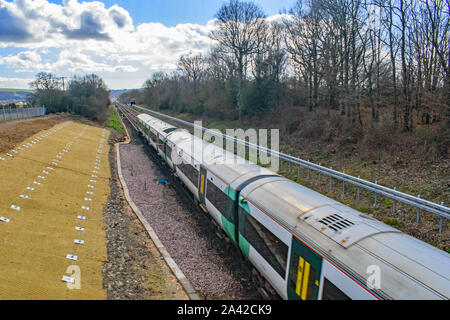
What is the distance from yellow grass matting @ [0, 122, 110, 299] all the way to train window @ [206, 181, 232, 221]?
12.5 ft

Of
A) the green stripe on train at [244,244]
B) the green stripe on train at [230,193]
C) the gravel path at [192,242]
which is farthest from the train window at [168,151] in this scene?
the green stripe on train at [244,244]

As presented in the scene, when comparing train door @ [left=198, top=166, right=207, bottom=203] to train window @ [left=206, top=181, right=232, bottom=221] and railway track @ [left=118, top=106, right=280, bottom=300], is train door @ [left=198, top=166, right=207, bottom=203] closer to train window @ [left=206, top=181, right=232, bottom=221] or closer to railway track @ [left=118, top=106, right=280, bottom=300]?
train window @ [left=206, top=181, right=232, bottom=221]

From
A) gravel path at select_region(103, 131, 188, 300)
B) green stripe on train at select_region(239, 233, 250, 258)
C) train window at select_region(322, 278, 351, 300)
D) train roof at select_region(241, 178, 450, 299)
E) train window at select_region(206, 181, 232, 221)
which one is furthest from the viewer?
train window at select_region(206, 181, 232, 221)

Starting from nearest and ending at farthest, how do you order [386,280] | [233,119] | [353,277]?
[386,280], [353,277], [233,119]

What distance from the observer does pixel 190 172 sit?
45.3 feet

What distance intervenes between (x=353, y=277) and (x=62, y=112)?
5268cm

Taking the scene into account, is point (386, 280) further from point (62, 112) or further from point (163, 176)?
Result: point (62, 112)

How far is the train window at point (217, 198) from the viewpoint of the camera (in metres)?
9.57

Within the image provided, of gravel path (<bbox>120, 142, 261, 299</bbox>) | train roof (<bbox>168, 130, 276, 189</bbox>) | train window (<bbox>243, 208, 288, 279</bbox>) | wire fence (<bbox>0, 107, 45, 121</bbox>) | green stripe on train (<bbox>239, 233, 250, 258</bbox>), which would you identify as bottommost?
gravel path (<bbox>120, 142, 261, 299</bbox>)

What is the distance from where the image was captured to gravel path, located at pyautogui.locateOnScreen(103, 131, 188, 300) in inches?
290

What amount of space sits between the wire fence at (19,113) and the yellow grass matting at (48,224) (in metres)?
19.2

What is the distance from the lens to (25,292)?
6160mm

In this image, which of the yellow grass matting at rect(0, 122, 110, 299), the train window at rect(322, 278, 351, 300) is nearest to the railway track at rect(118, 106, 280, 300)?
the train window at rect(322, 278, 351, 300)
